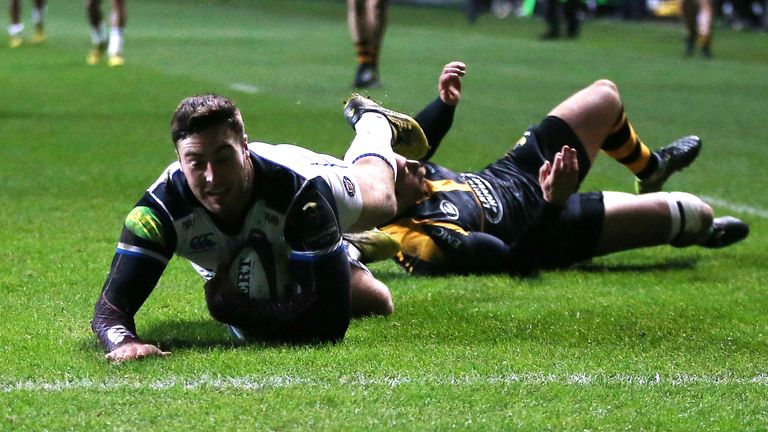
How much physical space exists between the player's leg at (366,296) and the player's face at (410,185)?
0.66 meters

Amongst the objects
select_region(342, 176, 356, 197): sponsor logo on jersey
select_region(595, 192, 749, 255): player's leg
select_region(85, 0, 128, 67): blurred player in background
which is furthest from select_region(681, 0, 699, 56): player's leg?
select_region(342, 176, 356, 197): sponsor logo on jersey

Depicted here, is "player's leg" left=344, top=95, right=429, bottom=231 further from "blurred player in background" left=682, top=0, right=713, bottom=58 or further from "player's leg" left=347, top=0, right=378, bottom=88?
"blurred player in background" left=682, top=0, right=713, bottom=58

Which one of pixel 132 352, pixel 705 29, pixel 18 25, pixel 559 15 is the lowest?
pixel 559 15

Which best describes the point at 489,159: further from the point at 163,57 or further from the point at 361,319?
the point at 163,57

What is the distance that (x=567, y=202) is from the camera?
652 cm

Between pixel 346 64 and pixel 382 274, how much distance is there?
13446 mm

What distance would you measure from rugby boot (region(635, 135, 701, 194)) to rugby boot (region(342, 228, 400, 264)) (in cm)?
186

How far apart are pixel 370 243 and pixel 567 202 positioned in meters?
1.02

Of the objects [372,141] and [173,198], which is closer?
[173,198]

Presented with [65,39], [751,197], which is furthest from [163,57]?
[751,197]

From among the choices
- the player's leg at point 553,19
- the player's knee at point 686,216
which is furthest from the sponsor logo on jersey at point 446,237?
the player's leg at point 553,19

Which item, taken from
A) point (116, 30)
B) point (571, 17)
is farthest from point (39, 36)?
point (571, 17)

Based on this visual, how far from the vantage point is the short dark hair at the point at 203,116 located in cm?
455

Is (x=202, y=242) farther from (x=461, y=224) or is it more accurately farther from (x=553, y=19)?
(x=553, y=19)
